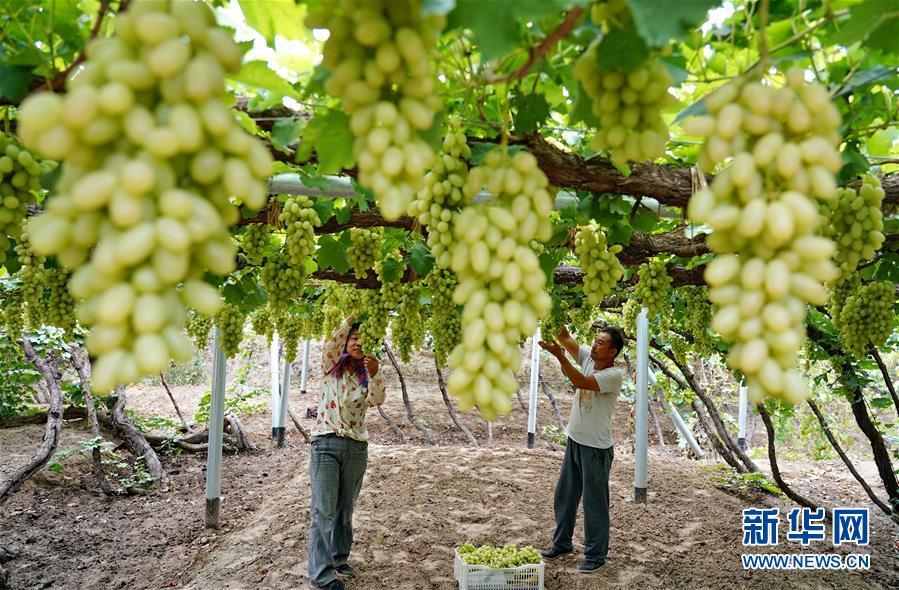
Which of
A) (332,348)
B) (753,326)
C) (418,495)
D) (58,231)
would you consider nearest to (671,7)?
(753,326)

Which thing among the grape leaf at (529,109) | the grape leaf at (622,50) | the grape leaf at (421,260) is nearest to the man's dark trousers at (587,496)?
the grape leaf at (421,260)

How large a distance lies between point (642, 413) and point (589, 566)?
2.53 metres

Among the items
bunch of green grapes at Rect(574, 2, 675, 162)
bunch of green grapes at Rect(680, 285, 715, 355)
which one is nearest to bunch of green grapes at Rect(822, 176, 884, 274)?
bunch of green grapes at Rect(574, 2, 675, 162)

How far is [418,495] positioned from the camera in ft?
24.6

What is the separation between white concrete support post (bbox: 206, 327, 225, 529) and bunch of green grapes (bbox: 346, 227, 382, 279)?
9.22ft

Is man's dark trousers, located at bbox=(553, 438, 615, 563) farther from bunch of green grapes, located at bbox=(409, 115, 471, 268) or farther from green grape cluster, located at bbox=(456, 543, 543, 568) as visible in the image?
bunch of green grapes, located at bbox=(409, 115, 471, 268)

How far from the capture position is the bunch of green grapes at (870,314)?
13.2 feet

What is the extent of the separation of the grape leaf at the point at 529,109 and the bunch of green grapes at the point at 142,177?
3.75 ft

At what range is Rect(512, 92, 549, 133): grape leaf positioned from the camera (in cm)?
180

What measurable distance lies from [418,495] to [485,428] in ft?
21.7

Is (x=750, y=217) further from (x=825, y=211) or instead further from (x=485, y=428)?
(x=485, y=428)

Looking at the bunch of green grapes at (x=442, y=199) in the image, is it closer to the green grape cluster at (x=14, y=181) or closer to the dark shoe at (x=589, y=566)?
the green grape cluster at (x=14, y=181)

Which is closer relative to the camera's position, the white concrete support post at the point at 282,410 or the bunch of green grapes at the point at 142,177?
the bunch of green grapes at the point at 142,177

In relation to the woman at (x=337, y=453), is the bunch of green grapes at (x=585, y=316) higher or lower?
→ higher
